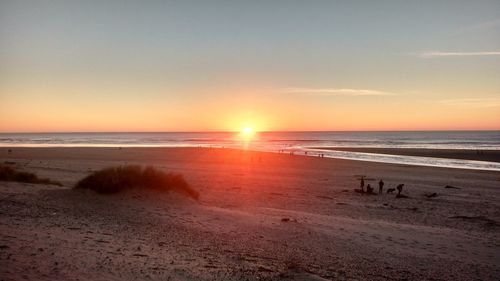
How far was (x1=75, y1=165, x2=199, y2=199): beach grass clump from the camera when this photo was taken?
1324cm

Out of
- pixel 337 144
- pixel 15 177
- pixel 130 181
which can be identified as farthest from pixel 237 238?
pixel 337 144

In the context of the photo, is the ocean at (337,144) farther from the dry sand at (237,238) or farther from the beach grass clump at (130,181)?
the beach grass clump at (130,181)

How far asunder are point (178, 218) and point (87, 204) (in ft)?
9.25

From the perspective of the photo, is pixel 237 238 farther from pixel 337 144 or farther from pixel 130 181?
pixel 337 144

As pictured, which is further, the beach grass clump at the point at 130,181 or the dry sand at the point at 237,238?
the beach grass clump at the point at 130,181

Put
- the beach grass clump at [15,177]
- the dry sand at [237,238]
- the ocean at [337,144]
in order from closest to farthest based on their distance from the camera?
the dry sand at [237,238] < the beach grass clump at [15,177] < the ocean at [337,144]

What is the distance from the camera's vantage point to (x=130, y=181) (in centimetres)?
1369

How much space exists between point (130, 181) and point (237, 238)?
17.8ft

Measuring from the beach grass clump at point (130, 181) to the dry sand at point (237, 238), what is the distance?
400 mm

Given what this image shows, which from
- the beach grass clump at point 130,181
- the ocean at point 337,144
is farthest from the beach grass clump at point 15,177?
the ocean at point 337,144

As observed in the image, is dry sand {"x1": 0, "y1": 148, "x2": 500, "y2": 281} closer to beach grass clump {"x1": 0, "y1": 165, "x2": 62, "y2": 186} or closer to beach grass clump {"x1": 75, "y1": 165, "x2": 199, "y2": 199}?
beach grass clump {"x1": 75, "y1": 165, "x2": 199, "y2": 199}

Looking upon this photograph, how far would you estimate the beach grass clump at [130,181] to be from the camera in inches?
521

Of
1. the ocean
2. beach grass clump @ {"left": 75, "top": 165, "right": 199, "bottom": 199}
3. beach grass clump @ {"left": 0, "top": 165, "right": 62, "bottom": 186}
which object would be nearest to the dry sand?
beach grass clump @ {"left": 75, "top": 165, "right": 199, "bottom": 199}

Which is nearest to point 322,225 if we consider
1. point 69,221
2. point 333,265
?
point 333,265
